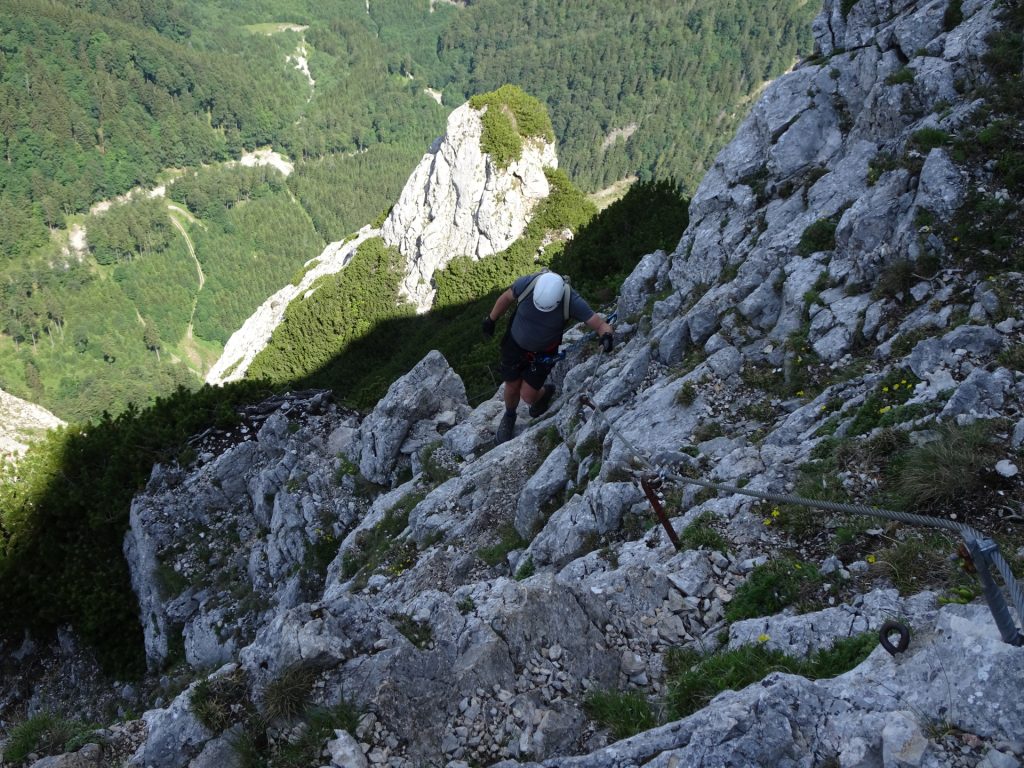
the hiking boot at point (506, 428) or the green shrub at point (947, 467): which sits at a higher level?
the green shrub at point (947, 467)

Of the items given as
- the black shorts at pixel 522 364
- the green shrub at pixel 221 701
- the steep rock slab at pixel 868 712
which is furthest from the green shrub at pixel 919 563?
the black shorts at pixel 522 364

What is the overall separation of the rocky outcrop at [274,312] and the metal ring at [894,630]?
61002 millimetres

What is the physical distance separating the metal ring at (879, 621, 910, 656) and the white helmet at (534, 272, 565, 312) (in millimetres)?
7332

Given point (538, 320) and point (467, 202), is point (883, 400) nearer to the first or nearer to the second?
point (538, 320)

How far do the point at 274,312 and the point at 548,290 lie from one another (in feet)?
209

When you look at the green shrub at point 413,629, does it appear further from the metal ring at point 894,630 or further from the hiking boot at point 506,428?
the hiking boot at point 506,428

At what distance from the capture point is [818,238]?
1091 centimetres

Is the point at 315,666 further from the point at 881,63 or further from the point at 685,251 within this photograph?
the point at 881,63

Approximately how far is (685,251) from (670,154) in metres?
186

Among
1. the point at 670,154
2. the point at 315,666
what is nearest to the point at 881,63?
the point at 315,666

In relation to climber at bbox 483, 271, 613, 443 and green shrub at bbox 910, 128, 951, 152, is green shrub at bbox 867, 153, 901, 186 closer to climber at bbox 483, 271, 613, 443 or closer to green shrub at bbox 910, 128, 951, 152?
green shrub at bbox 910, 128, 951, 152

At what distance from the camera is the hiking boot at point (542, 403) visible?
44.8 feet

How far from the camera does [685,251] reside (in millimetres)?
14523

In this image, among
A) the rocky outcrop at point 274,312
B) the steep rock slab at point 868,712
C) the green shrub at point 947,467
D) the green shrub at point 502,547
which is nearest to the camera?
the steep rock slab at point 868,712
